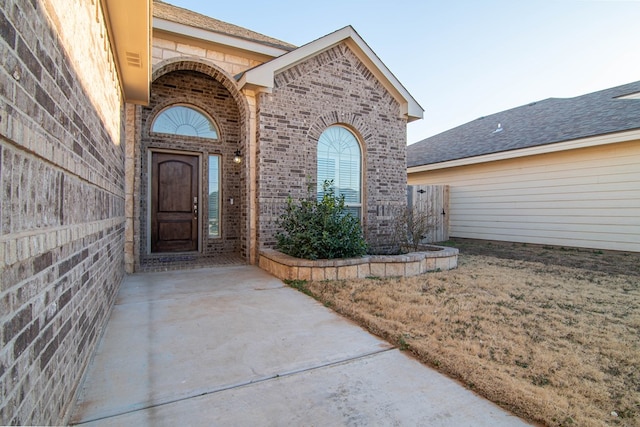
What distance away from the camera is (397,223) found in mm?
7496

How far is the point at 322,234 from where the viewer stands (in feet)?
18.1

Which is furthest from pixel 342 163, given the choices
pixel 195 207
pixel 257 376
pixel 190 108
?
pixel 257 376

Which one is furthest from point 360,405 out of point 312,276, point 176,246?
Answer: point 176,246

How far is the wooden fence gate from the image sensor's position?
10547 millimetres

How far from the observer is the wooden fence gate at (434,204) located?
10.5 m

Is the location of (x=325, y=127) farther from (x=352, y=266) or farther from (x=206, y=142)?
(x=352, y=266)

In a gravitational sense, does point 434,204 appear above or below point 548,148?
below

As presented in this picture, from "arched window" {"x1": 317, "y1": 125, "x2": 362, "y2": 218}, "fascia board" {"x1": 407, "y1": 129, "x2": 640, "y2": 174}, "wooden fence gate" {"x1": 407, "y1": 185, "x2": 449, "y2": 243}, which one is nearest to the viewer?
"fascia board" {"x1": 407, "y1": 129, "x2": 640, "y2": 174}

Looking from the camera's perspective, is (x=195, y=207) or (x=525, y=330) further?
(x=195, y=207)

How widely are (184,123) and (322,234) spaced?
14.1ft

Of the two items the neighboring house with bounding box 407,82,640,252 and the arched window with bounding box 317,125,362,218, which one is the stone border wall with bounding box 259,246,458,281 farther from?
the neighboring house with bounding box 407,82,640,252

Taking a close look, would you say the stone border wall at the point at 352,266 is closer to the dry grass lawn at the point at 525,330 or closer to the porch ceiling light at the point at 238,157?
the dry grass lawn at the point at 525,330

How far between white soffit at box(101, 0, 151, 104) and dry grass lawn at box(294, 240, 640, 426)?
3758 millimetres

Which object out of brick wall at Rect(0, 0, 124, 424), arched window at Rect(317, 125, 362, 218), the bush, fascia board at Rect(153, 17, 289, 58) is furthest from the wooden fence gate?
brick wall at Rect(0, 0, 124, 424)
